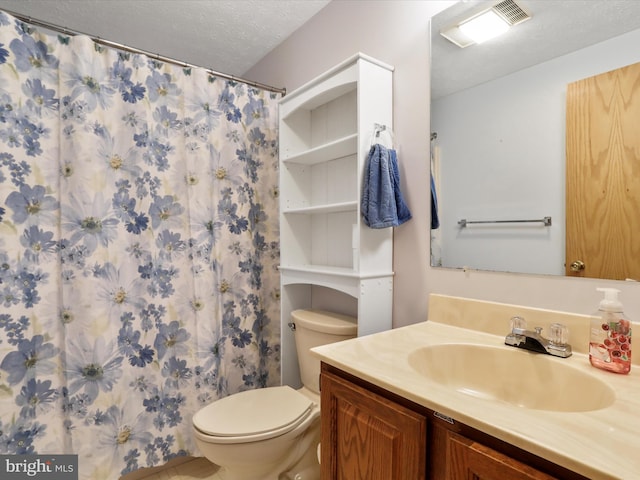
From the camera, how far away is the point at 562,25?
3.28ft

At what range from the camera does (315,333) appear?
1.58 meters

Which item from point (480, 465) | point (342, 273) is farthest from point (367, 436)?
point (342, 273)

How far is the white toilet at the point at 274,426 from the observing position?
1267mm

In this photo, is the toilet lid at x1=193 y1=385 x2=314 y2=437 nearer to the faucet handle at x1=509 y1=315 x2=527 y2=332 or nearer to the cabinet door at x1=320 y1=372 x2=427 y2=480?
the cabinet door at x1=320 y1=372 x2=427 y2=480

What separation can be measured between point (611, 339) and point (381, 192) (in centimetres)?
80

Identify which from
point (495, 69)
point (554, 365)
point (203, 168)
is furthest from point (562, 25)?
point (203, 168)

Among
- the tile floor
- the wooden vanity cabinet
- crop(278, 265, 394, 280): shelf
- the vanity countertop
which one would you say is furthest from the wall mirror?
the tile floor

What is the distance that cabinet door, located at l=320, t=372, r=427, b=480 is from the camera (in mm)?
722

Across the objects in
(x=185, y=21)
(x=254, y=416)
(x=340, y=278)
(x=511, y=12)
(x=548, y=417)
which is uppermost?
(x=185, y=21)

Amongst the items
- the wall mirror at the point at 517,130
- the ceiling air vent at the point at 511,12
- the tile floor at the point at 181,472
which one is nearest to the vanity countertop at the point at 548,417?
the wall mirror at the point at 517,130

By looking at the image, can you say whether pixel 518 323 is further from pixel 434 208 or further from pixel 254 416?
pixel 254 416

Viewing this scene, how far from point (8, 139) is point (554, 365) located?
2.06m

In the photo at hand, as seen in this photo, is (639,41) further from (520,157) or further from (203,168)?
(203,168)

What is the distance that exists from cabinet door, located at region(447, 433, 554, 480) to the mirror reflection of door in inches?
24.5
